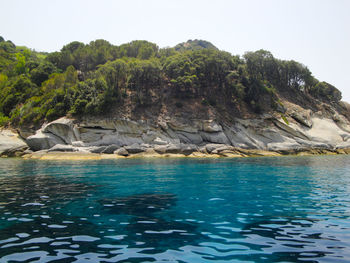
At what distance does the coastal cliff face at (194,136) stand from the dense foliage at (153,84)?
458 cm

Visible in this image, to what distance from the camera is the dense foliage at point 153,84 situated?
54.0m

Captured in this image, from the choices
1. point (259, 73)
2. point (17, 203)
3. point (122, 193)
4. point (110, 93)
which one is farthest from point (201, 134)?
point (17, 203)

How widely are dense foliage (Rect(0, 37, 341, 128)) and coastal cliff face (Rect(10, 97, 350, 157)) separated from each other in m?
4.58

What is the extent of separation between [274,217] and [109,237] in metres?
5.09

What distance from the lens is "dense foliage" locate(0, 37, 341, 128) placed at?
53969 mm

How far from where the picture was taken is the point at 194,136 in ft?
172

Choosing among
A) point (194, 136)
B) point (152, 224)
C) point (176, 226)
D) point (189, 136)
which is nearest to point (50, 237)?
point (152, 224)

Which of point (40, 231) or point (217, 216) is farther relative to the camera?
point (217, 216)

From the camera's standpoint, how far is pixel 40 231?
6.71 meters

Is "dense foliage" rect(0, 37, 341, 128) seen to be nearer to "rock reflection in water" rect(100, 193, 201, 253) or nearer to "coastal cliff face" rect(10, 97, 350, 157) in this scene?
"coastal cliff face" rect(10, 97, 350, 157)

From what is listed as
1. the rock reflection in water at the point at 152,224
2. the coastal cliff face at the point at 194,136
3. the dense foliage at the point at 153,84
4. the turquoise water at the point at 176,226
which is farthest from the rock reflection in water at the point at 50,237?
the dense foliage at the point at 153,84

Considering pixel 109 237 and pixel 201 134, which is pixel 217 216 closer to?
pixel 109 237

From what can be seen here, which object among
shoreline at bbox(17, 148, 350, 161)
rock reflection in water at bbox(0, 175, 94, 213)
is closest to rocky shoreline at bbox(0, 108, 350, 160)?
Answer: shoreline at bbox(17, 148, 350, 161)

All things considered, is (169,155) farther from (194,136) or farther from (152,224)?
(152,224)
